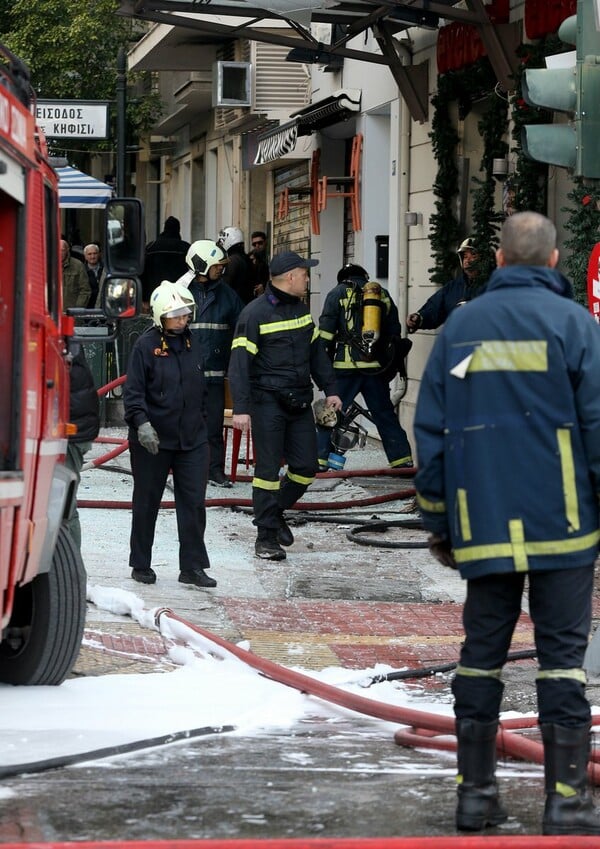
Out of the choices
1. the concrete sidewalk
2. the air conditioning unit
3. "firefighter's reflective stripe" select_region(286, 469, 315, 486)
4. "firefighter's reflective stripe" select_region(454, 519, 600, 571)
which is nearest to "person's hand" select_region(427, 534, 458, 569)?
"firefighter's reflective stripe" select_region(454, 519, 600, 571)

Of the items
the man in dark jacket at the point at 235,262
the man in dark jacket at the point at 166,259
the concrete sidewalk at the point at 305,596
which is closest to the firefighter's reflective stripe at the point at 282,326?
the concrete sidewalk at the point at 305,596

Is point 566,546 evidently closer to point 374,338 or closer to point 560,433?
point 560,433

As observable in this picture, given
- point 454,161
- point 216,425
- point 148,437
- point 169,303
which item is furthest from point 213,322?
point 148,437

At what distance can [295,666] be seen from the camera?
7352mm

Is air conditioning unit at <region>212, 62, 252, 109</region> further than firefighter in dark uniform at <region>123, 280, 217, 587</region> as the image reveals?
Yes

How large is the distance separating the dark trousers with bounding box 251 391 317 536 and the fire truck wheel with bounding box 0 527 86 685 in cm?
379

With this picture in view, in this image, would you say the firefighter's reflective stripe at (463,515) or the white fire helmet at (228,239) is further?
the white fire helmet at (228,239)

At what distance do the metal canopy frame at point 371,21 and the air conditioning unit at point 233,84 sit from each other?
6.05 meters

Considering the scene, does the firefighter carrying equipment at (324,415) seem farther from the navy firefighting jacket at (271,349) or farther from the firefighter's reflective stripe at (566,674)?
the firefighter's reflective stripe at (566,674)

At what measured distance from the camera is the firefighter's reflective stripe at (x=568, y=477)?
15.3ft

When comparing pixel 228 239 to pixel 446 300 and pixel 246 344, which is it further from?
pixel 246 344

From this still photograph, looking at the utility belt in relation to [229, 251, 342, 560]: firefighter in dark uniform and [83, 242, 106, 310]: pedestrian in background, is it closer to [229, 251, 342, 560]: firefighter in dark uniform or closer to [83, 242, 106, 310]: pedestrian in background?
[229, 251, 342, 560]: firefighter in dark uniform

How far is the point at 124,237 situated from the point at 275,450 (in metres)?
3.78

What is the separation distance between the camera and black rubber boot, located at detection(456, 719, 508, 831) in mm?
4688
